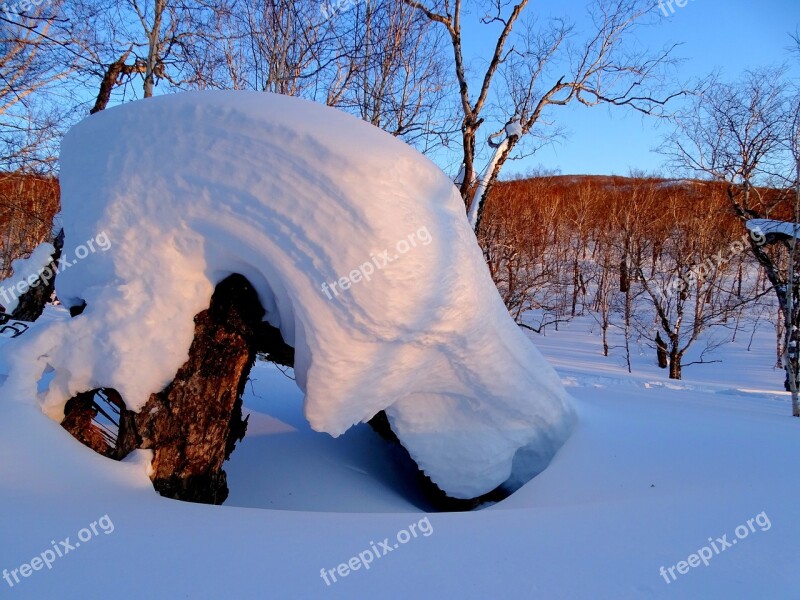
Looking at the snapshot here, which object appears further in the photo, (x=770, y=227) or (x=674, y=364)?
(x=674, y=364)

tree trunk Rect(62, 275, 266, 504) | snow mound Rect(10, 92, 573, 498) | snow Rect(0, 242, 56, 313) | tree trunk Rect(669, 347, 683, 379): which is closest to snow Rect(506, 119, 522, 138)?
snow mound Rect(10, 92, 573, 498)

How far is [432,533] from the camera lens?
196 cm

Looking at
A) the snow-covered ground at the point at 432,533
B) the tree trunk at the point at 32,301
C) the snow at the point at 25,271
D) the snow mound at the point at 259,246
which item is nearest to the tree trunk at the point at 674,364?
the snow-covered ground at the point at 432,533

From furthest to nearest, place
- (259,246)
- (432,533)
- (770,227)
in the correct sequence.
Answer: (770,227), (259,246), (432,533)

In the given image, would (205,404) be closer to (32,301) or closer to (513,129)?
(32,301)

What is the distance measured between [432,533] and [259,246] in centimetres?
153

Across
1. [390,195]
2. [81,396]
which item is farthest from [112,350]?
[390,195]

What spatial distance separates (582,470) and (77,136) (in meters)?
3.45

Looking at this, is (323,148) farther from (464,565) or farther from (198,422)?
(464,565)

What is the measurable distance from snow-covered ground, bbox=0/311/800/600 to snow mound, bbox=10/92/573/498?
1.59 feet

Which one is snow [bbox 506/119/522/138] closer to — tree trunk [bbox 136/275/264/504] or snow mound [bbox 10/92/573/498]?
snow mound [bbox 10/92/573/498]

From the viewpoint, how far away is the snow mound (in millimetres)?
2393

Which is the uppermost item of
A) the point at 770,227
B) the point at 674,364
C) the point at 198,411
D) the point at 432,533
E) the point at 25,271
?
the point at 770,227

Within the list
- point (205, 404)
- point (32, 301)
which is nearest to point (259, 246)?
point (205, 404)
